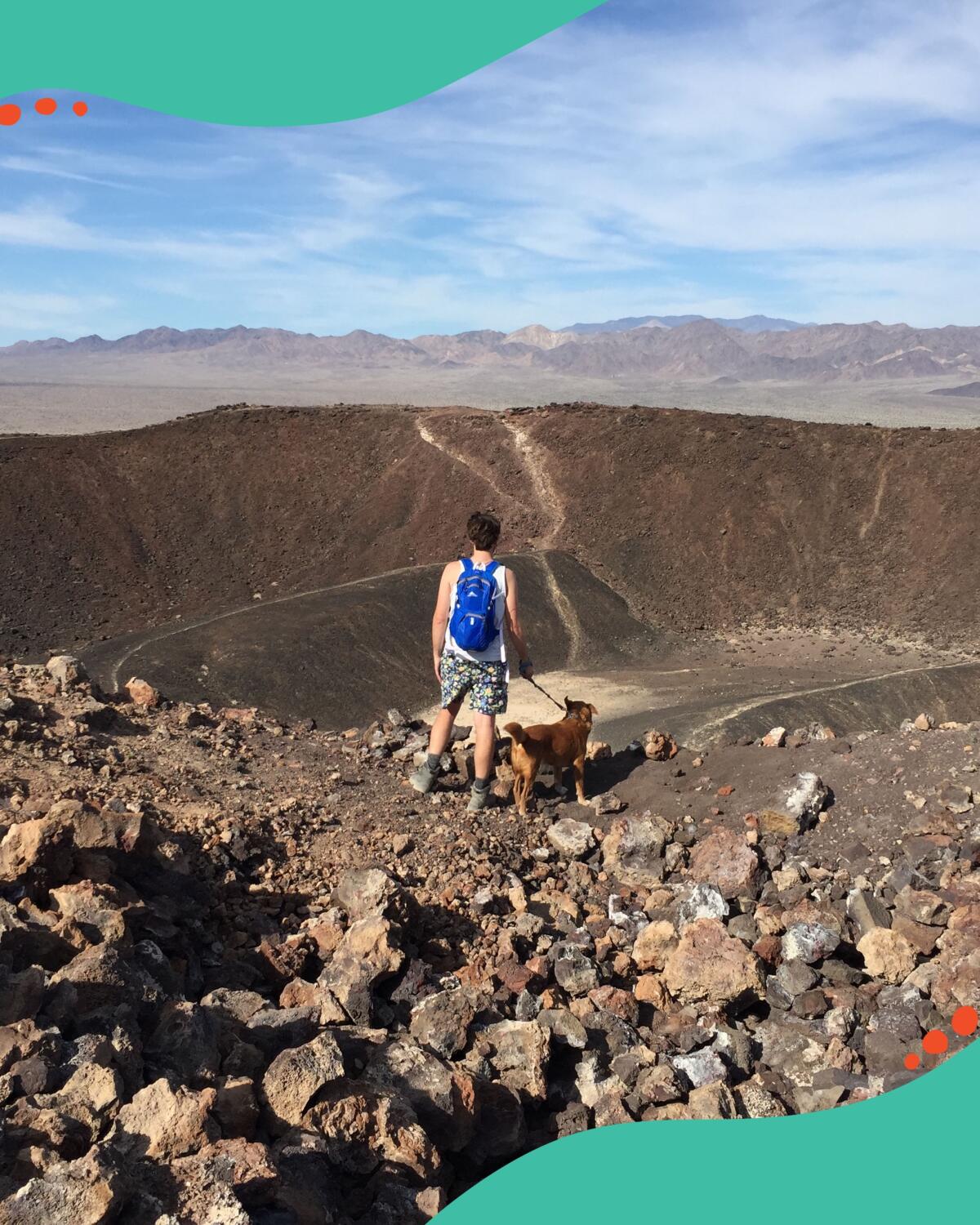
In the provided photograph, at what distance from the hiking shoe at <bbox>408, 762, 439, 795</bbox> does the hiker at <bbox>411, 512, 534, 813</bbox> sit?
133 mm

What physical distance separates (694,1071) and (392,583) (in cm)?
1448

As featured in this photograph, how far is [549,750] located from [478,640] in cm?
131

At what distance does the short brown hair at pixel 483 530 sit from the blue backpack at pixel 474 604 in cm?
16

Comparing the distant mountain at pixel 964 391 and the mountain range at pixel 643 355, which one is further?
the mountain range at pixel 643 355

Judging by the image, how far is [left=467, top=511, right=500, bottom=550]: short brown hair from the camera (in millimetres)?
6488

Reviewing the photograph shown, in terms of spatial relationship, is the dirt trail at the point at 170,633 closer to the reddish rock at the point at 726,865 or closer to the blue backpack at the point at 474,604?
the blue backpack at the point at 474,604

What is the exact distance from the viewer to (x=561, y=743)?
766 centimetres

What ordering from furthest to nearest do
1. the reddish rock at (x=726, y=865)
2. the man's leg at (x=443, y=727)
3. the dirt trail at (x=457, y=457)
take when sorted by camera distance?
the dirt trail at (x=457, y=457)
the man's leg at (x=443, y=727)
the reddish rock at (x=726, y=865)

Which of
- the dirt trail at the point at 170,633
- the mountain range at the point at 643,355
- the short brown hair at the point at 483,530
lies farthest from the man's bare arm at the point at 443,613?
the mountain range at the point at 643,355

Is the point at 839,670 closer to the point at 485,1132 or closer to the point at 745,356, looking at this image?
the point at 485,1132

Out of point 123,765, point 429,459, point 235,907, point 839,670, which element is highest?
point 429,459

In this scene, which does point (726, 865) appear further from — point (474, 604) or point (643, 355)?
Answer: point (643, 355)

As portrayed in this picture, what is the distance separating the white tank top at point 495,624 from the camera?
6672mm


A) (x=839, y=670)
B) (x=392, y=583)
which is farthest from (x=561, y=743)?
(x=839, y=670)
